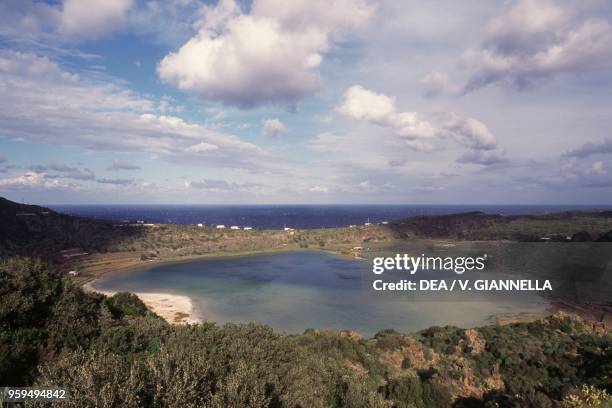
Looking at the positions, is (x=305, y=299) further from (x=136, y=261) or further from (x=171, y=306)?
(x=136, y=261)

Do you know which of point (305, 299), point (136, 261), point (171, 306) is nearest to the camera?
point (171, 306)

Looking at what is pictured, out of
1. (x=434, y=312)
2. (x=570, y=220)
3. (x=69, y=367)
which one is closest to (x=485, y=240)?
(x=570, y=220)

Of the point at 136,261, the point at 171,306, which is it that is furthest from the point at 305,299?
the point at 136,261

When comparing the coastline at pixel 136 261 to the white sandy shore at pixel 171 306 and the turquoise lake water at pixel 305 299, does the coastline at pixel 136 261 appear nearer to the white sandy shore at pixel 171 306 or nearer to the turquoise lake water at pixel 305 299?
the turquoise lake water at pixel 305 299

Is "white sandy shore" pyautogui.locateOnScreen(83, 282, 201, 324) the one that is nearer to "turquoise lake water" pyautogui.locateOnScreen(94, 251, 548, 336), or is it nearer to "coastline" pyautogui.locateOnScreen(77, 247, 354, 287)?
"turquoise lake water" pyautogui.locateOnScreen(94, 251, 548, 336)

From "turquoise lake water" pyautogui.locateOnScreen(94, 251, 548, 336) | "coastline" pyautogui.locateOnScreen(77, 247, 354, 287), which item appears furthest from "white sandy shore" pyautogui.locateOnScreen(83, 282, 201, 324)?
"coastline" pyautogui.locateOnScreen(77, 247, 354, 287)

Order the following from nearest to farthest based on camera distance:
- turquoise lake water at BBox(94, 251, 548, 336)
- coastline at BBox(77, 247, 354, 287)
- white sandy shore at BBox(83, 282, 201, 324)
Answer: white sandy shore at BBox(83, 282, 201, 324), turquoise lake water at BBox(94, 251, 548, 336), coastline at BBox(77, 247, 354, 287)
